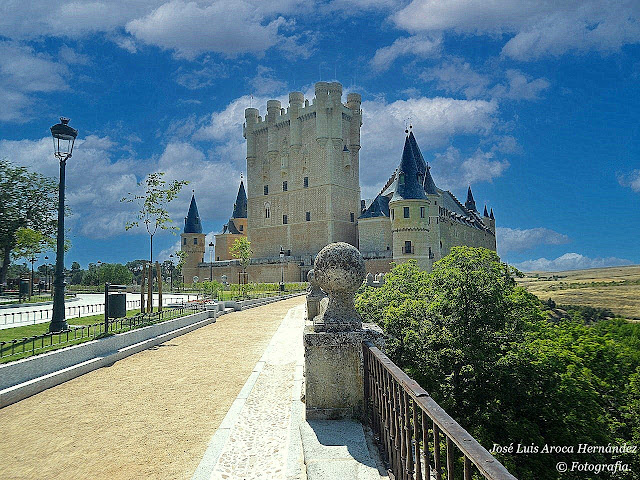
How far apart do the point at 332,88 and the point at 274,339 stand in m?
50.0

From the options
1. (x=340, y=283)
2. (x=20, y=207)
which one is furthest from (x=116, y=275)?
(x=340, y=283)

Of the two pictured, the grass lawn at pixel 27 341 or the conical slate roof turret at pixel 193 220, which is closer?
the grass lawn at pixel 27 341

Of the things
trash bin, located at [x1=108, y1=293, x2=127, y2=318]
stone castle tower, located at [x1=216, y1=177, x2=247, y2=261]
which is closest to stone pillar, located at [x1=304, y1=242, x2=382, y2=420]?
trash bin, located at [x1=108, y1=293, x2=127, y2=318]

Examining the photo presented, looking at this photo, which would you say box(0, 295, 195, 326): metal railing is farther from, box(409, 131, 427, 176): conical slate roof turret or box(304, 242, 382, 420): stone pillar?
box(409, 131, 427, 176): conical slate roof turret

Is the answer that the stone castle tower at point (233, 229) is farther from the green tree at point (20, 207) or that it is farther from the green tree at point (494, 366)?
the green tree at point (494, 366)

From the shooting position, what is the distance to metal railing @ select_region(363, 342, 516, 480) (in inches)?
78.6

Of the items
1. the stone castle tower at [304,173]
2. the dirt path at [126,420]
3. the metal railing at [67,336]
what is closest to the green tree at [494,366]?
the dirt path at [126,420]

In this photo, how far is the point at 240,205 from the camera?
78.4 metres

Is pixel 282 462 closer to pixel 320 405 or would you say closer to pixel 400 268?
pixel 320 405

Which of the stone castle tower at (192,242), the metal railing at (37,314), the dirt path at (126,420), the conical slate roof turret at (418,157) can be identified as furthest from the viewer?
the stone castle tower at (192,242)

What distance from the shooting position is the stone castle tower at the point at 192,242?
64938 mm

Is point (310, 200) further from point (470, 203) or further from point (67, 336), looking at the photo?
point (67, 336)

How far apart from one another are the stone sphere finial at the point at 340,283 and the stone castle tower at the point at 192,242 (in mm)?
62766

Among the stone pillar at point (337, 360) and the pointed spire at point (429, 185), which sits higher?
the pointed spire at point (429, 185)
